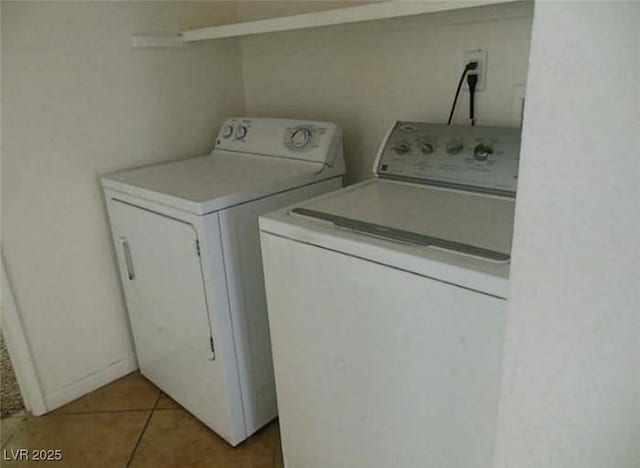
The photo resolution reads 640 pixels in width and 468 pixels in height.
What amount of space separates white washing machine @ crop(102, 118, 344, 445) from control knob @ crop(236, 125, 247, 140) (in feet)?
0.09

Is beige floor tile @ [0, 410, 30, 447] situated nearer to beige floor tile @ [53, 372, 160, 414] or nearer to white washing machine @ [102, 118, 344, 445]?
beige floor tile @ [53, 372, 160, 414]

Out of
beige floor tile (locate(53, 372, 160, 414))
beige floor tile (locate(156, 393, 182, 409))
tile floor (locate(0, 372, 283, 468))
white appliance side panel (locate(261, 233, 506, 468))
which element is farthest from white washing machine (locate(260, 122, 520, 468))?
beige floor tile (locate(53, 372, 160, 414))

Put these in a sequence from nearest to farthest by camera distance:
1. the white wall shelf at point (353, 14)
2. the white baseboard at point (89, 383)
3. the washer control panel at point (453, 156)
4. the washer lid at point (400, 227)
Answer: the washer lid at point (400, 227) < the white wall shelf at point (353, 14) < the washer control panel at point (453, 156) < the white baseboard at point (89, 383)

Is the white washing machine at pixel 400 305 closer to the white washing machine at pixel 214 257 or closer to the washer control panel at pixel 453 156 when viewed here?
the washer control panel at pixel 453 156

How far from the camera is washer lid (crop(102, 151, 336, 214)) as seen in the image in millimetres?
1532

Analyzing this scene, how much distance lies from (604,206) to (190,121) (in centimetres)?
197

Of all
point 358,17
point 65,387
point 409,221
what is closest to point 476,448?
point 409,221

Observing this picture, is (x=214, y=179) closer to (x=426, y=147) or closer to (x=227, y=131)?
(x=227, y=131)

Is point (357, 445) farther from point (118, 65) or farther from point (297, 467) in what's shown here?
point (118, 65)

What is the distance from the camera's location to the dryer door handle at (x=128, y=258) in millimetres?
1936

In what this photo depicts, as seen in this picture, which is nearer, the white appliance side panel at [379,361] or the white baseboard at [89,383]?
the white appliance side panel at [379,361]

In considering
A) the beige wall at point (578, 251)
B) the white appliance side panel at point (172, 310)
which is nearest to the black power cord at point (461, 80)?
the white appliance side panel at point (172, 310)

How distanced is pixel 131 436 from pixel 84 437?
0.60 feet

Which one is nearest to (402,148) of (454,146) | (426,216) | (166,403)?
(454,146)
